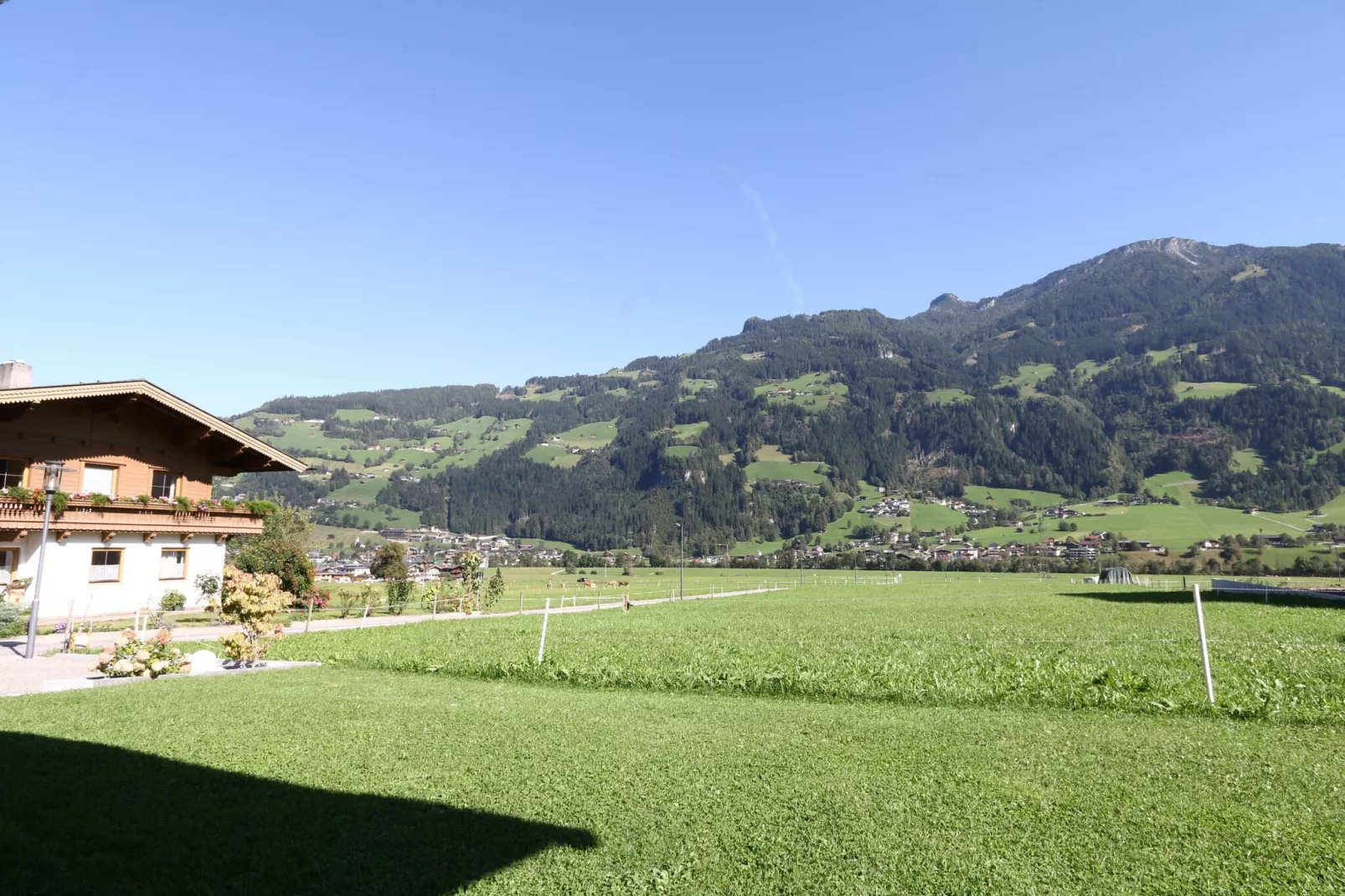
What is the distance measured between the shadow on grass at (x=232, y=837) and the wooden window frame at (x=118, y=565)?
92.5ft

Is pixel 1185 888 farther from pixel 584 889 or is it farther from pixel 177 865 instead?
pixel 177 865

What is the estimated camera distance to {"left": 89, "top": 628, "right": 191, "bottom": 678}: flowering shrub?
632 inches

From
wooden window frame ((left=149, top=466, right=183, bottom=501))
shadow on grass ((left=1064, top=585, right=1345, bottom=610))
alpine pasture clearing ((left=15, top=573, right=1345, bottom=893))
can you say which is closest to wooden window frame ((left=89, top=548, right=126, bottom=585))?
wooden window frame ((left=149, top=466, right=183, bottom=501))

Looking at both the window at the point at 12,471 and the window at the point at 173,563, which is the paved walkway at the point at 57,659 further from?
the window at the point at 12,471

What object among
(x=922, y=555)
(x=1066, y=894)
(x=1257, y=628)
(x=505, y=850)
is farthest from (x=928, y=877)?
(x=922, y=555)

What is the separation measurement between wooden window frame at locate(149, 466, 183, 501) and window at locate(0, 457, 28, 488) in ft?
15.1

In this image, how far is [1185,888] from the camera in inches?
216

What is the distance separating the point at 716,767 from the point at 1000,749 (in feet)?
12.8

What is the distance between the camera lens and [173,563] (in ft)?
112

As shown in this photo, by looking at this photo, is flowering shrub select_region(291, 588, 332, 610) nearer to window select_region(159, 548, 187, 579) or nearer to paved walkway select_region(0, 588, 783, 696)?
window select_region(159, 548, 187, 579)

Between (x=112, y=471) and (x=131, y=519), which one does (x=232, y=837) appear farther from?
(x=112, y=471)

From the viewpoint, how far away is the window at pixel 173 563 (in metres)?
33.7

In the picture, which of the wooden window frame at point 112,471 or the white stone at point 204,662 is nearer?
the white stone at point 204,662

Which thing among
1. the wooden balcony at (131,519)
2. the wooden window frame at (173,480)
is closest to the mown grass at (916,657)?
the wooden balcony at (131,519)
